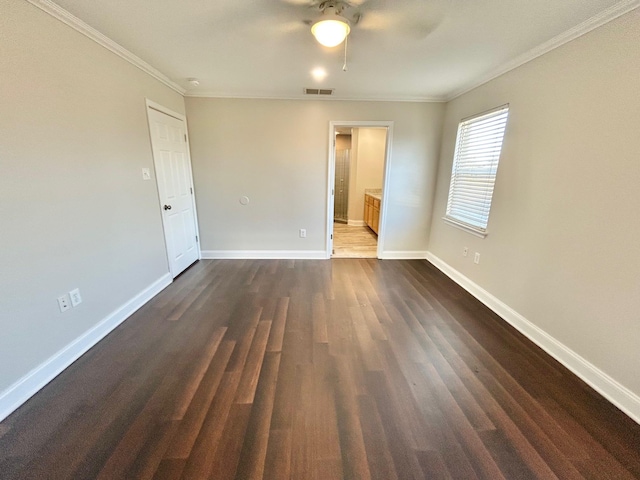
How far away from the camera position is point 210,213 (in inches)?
161

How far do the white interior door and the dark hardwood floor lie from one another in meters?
1.06

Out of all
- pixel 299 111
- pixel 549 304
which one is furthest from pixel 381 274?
pixel 299 111

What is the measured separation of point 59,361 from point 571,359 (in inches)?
146

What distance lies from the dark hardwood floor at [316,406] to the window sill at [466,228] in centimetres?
92

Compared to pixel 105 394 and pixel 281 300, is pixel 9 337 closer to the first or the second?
pixel 105 394

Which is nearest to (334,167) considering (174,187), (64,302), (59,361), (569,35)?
(174,187)

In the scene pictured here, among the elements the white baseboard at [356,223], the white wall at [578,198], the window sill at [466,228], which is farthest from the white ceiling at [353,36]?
the white baseboard at [356,223]

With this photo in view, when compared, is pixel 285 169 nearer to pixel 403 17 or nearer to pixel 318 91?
pixel 318 91

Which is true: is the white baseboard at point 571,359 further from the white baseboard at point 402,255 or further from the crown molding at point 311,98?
the crown molding at point 311,98

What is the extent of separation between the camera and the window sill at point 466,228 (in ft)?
9.79

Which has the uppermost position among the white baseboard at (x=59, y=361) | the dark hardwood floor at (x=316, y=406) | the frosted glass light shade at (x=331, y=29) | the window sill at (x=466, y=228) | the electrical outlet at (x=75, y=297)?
the frosted glass light shade at (x=331, y=29)

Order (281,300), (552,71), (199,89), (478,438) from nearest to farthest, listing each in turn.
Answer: (478,438), (552,71), (281,300), (199,89)

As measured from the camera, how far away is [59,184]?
73.0 inches

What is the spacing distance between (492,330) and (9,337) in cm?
354
